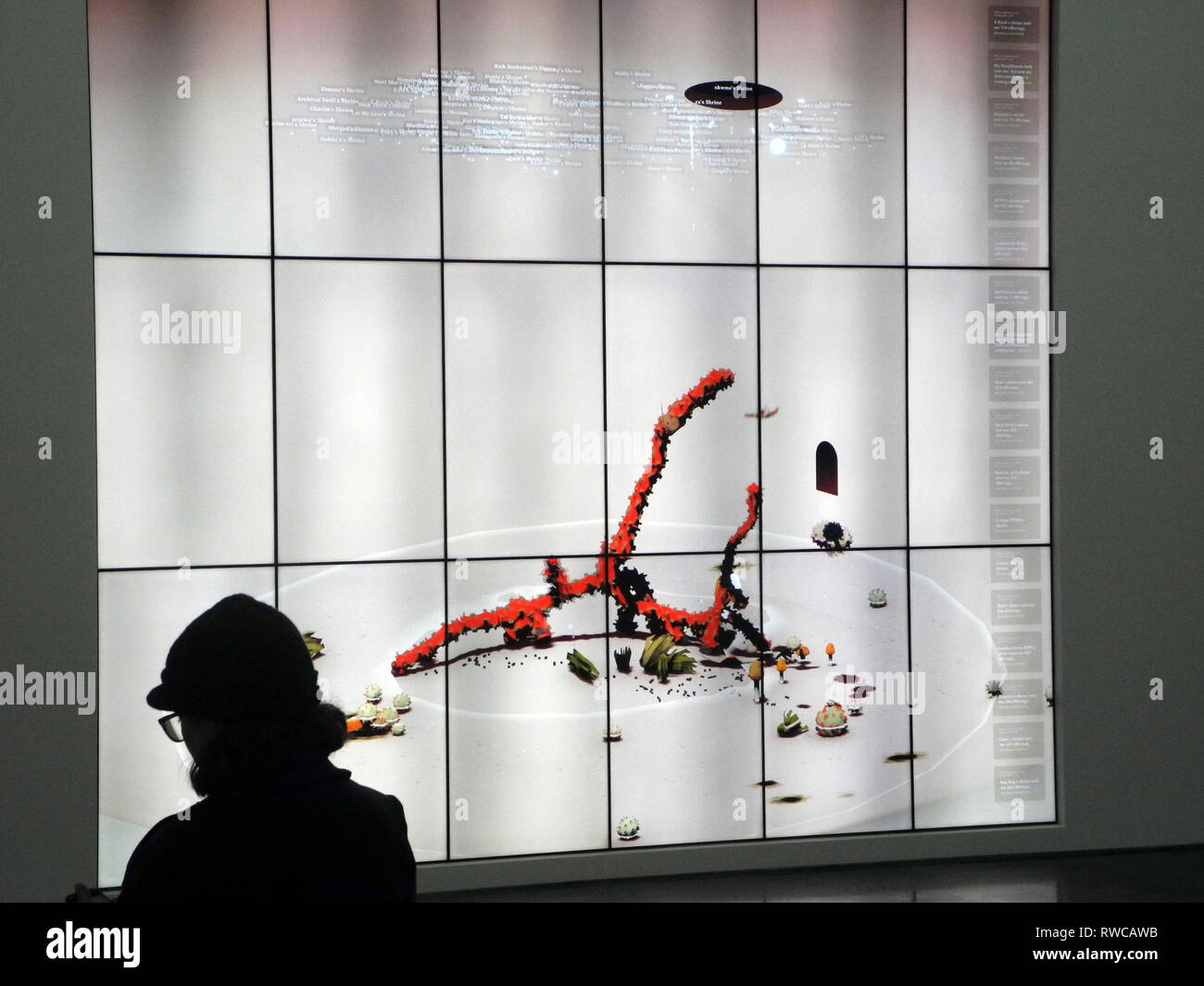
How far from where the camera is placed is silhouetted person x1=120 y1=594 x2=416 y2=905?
1.64 m

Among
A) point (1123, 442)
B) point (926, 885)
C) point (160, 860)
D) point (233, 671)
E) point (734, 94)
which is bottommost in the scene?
point (926, 885)

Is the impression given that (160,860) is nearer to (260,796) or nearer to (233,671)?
(260,796)

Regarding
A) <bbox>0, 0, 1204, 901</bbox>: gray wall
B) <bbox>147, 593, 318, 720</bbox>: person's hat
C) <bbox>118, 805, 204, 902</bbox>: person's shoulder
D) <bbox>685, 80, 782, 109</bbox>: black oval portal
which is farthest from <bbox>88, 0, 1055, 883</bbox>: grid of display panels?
<bbox>118, 805, 204, 902</bbox>: person's shoulder

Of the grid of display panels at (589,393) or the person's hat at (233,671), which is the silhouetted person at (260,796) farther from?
the grid of display panels at (589,393)

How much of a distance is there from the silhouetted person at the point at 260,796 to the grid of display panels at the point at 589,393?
363 centimetres

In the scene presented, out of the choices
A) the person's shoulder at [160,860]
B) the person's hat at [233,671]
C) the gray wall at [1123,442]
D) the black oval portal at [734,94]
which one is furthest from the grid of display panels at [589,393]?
the person's shoulder at [160,860]

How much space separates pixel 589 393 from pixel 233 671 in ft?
13.2

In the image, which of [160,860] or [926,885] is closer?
[160,860]

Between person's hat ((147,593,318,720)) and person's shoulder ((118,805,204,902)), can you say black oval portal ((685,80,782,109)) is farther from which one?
person's shoulder ((118,805,204,902))

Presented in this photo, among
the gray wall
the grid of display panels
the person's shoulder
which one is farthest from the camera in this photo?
the gray wall

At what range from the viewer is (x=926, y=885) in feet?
18.3

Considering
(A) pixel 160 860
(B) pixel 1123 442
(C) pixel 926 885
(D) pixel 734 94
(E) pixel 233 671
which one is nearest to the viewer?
(A) pixel 160 860

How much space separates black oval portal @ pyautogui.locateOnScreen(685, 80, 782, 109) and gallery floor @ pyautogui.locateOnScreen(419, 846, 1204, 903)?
4293 mm

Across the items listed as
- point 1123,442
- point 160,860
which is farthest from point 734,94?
point 160,860
